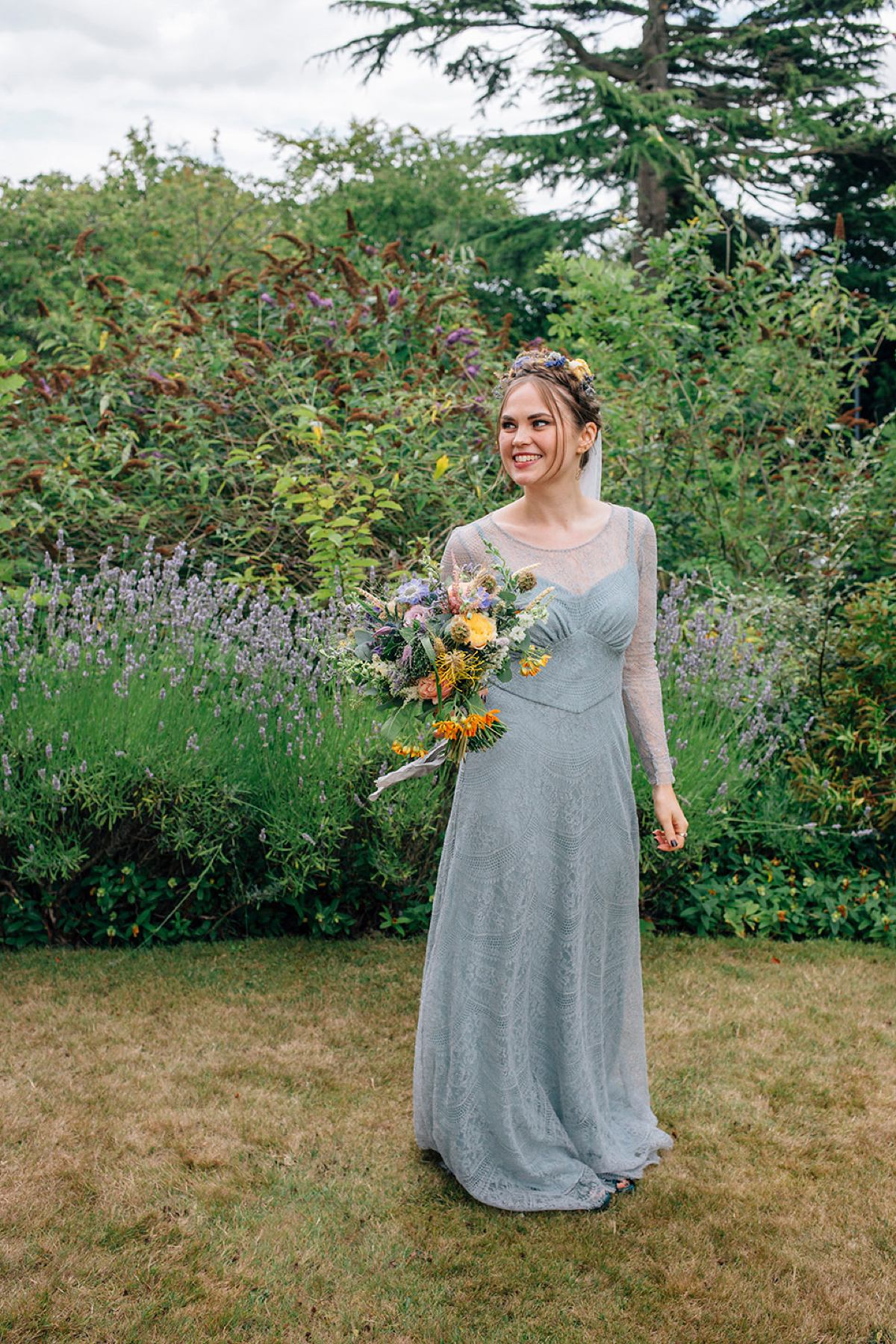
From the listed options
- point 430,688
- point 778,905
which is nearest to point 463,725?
point 430,688

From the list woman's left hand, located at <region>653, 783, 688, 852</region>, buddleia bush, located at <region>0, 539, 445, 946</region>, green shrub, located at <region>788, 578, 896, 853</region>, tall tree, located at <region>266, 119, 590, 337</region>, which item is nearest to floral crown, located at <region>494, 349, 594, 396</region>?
woman's left hand, located at <region>653, 783, 688, 852</region>

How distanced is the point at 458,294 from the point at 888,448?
2978 millimetres

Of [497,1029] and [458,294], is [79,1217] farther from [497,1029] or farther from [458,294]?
[458,294]

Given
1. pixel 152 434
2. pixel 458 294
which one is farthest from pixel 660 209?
pixel 152 434

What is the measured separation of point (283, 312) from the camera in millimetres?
6414

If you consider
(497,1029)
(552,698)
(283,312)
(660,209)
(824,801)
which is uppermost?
(660,209)

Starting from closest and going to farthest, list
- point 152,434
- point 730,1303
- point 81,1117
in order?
1. point 730,1303
2. point 81,1117
3. point 152,434

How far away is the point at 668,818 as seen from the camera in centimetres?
275

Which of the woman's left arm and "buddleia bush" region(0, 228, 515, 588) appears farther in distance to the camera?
"buddleia bush" region(0, 228, 515, 588)

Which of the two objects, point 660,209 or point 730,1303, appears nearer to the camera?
point 730,1303

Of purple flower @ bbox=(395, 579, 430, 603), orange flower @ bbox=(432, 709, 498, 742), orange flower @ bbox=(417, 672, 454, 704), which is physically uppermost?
purple flower @ bbox=(395, 579, 430, 603)

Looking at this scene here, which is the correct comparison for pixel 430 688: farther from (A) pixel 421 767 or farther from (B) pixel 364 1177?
(B) pixel 364 1177

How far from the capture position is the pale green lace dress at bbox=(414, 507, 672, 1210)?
2.56m

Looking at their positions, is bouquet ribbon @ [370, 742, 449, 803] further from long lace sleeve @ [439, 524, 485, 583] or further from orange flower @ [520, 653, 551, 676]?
long lace sleeve @ [439, 524, 485, 583]
